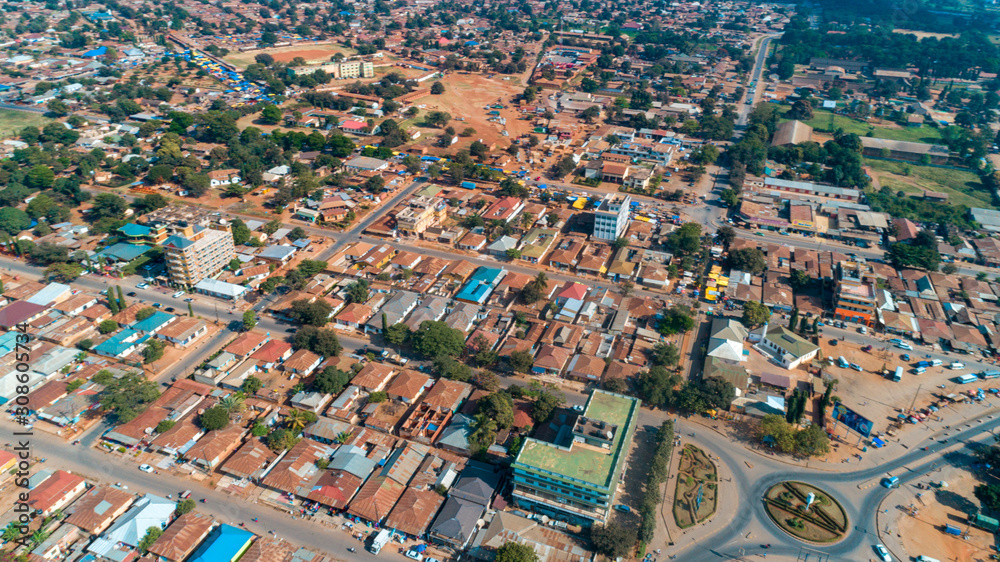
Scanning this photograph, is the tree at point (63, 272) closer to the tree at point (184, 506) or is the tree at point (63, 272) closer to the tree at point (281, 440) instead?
the tree at point (281, 440)

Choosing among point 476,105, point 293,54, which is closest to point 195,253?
point 476,105

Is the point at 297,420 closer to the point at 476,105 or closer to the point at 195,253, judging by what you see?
the point at 195,253

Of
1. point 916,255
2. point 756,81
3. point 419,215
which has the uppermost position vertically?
point 756,81

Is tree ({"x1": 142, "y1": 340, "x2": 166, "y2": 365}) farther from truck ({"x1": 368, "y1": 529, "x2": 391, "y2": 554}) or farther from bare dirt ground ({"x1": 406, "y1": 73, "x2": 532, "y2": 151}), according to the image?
bare dirt ground ({"x1": 406, "y1": 73, "x2": 532, "y2": 151})

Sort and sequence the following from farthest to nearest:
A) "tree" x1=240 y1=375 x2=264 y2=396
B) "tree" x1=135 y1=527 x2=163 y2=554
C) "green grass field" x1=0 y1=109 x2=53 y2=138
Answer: "green grass field" x1=0 y1=109 x2=53 y2=138 < "tree" x1=240 y1=375 x2=264 y2=396 < "tree" x1=135 y1=527 x2=163 y2=554

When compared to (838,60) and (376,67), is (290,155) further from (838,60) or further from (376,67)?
(838,60)

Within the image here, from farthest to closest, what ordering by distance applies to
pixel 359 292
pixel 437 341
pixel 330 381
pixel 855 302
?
pixel 359 292 < pixel 855 302 < pixel 437 341 < pixel 330 381

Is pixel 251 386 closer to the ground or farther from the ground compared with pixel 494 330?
closer to the ground

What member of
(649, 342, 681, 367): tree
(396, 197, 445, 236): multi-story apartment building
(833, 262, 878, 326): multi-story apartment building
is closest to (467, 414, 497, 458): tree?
(649, 342, 681, 367): tree

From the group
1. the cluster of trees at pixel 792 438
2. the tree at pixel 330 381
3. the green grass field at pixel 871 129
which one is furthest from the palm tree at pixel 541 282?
the green grass field at pixel 871 129
